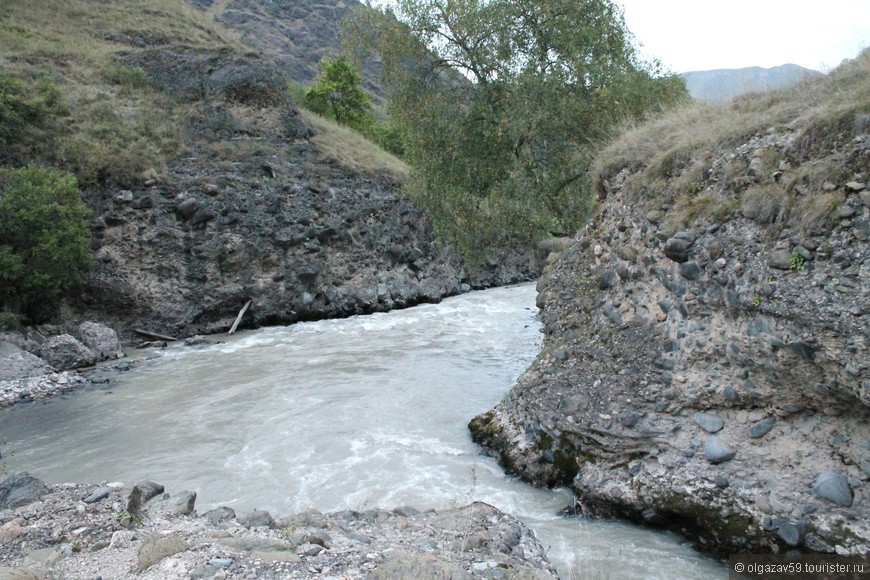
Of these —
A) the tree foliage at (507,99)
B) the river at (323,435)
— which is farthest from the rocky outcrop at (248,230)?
the tree foliage at (507,99)

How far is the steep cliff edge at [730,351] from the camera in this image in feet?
17.6

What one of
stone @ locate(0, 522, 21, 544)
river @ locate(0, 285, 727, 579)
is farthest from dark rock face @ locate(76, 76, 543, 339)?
stone @ locate(0, 522, 21, 544)

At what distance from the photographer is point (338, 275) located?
74.9 feet

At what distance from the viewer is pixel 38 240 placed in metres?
15.3

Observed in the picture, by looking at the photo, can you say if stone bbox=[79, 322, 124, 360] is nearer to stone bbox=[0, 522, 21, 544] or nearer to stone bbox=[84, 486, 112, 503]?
stone bbox=[84, 486, 112, 503]

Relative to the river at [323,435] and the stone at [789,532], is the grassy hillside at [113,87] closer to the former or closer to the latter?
the river at [323,435]

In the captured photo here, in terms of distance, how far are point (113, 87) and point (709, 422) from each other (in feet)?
91.4

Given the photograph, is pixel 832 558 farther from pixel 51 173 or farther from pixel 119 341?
pixel 51 173

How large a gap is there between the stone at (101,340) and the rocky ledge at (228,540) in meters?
10.4

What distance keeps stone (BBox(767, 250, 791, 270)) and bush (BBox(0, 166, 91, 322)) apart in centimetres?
1659

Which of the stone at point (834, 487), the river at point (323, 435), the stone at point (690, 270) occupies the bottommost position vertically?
the river at point (323, 435)

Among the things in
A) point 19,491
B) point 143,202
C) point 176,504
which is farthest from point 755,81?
point 143,202

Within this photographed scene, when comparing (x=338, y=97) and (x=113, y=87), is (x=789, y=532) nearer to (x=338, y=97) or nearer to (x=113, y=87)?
(x=113, y=87)

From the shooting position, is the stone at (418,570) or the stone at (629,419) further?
the stone at (629,419)
